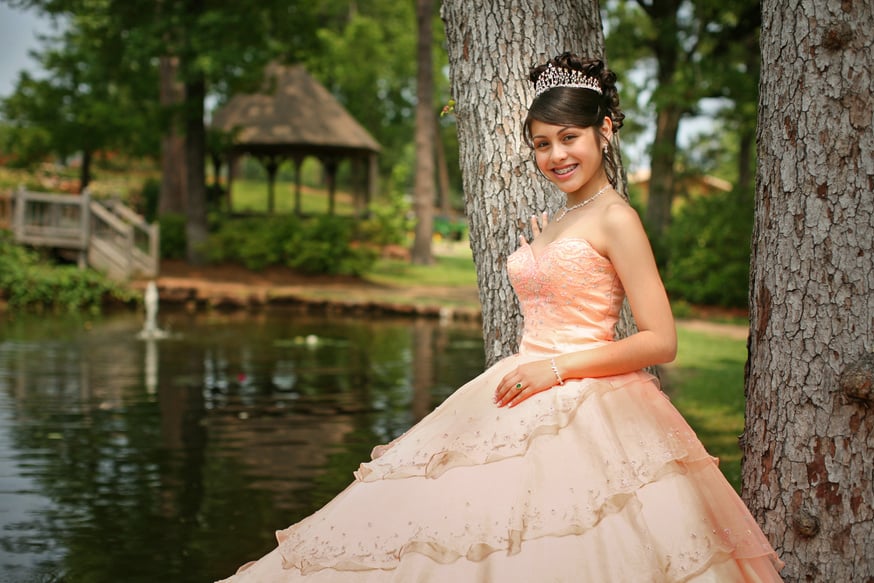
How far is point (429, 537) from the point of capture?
2836mm

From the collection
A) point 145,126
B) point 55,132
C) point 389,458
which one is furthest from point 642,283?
point 55,132

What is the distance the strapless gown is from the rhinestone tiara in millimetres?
499

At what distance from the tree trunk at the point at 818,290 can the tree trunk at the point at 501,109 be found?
0.91m

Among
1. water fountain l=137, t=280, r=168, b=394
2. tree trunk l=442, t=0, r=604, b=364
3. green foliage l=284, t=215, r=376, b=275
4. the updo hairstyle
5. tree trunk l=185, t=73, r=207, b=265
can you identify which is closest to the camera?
the updo hairstyle

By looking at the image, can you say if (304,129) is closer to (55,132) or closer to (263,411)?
(55,132)

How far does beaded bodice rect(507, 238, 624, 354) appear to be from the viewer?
125 inches

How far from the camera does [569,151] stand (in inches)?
127

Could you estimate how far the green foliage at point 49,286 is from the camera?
68.3ft

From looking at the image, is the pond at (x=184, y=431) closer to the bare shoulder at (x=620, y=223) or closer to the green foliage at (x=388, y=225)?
the bare shoulder at (x=620, y=223)

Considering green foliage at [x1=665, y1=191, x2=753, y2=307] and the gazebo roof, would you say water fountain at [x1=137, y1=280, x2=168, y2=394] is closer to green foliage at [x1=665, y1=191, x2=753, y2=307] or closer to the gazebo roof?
green foliage at [x1=665, y1=191, x2=753, y2=307]

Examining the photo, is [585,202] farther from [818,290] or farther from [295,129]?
[295,129]

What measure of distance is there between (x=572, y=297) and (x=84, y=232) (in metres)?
21.6

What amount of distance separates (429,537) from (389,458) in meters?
0.35

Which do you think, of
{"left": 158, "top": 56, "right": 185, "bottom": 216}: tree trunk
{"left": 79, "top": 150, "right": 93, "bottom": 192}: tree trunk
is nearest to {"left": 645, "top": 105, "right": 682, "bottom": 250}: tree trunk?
{"left": 158, "top": 56, "right": 185, "bottom": 216}: tree trunk
